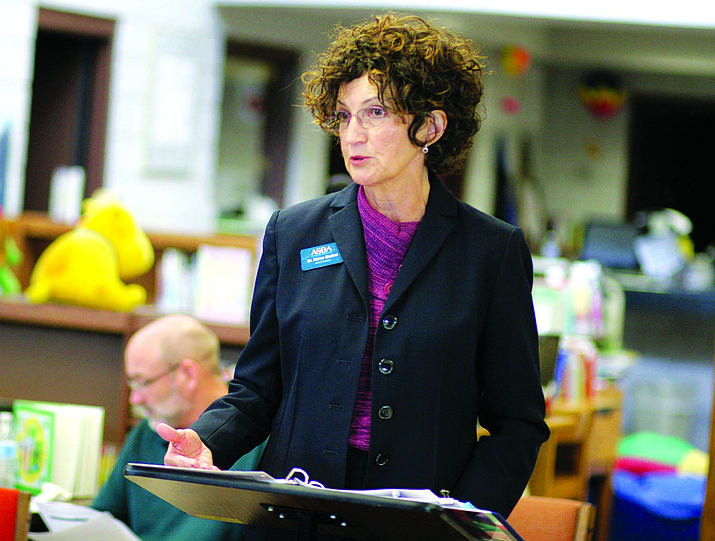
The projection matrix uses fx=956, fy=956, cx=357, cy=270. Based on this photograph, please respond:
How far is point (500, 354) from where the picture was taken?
4.48 feet

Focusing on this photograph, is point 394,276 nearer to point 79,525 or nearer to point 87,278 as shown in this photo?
point 79,525

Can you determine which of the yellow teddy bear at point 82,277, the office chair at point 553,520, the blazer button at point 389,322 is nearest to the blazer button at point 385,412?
the blazer button at point 389,322

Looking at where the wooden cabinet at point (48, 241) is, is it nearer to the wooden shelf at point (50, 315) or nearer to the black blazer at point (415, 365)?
the wooden shelf at point (50, 315)

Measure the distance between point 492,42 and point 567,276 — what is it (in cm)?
525

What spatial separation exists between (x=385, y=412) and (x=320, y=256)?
0.25 meters

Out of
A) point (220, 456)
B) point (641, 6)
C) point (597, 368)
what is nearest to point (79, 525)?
point (220, 456)

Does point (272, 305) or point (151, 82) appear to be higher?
point (151, 82)

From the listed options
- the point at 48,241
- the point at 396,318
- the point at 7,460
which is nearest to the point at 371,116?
the point at 396,318

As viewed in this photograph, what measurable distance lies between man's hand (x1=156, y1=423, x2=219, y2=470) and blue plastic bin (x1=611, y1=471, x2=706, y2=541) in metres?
3.21

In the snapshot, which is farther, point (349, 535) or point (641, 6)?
point (641, 6)

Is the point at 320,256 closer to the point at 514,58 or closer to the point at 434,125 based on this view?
the point at 434,125

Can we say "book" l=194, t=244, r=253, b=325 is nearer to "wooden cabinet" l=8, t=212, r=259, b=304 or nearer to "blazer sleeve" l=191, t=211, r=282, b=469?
"wooden cabinet" l=8, t=212, r=259, b=304

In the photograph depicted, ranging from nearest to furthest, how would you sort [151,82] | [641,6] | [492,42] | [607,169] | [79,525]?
[79,525] < [641,6] < [151,82] < [492,42] < [607,169]

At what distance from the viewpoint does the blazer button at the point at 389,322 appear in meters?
1.33
